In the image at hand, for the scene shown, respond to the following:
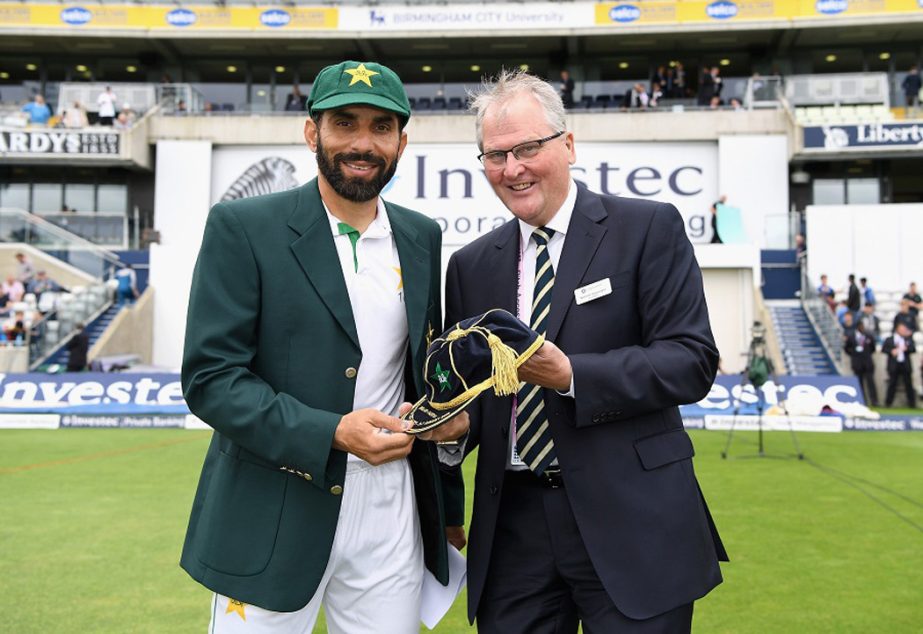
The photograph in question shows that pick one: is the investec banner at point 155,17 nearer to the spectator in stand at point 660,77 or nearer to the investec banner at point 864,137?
the spectator in stand at point 660,77

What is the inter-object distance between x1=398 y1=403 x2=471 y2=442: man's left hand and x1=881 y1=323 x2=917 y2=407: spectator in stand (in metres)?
19.6

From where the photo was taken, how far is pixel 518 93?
277 cm

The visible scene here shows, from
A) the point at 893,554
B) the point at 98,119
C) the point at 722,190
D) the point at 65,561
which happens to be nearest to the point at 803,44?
the point at 722,190

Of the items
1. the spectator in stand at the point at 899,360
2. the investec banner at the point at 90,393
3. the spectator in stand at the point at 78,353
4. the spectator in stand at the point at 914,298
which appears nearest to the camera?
the investec banner at the point at 90,393

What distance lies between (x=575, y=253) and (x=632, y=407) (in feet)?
1.77

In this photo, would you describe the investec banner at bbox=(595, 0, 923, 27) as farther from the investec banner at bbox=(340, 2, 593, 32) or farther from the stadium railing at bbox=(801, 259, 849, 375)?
the stadium railing at bbox=(801, 259, 849, 375)

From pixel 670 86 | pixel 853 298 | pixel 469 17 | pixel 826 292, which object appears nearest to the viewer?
pixel 853 298

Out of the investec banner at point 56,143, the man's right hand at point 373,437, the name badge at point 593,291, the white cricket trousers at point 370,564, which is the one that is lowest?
the white cricket trousers at point 370,564

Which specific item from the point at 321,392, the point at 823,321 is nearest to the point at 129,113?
the point at 823,321

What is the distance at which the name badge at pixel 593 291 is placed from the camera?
8.68 ft

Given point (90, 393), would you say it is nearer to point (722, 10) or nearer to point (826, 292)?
point (826, 292)

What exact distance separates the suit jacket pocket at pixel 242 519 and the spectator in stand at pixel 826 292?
2152cm

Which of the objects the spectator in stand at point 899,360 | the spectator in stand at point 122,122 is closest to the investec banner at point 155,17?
the spectator in stand at point 122,122

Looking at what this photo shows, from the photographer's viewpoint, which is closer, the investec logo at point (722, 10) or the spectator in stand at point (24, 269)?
the spectator in stand at point (24, 269)
